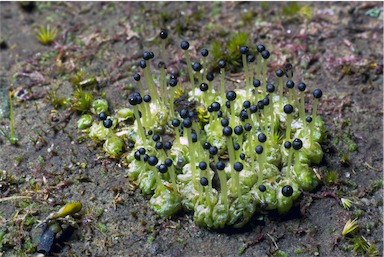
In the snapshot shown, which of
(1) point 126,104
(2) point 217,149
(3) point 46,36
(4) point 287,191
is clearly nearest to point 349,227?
(4) point 287,191

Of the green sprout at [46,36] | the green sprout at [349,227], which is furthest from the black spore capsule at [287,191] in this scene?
the green sprout at [46,36]

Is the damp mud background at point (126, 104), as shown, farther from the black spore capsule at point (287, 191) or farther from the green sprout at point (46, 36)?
the black spore capsule at point (287, 191)

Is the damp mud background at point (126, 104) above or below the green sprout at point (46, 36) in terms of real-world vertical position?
below

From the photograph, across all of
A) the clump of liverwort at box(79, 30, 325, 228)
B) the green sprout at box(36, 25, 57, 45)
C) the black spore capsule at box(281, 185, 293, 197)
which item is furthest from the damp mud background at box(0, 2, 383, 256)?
the black spore capsule at box(281, 185, 293, 197)

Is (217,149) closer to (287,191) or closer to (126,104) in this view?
(287,191)

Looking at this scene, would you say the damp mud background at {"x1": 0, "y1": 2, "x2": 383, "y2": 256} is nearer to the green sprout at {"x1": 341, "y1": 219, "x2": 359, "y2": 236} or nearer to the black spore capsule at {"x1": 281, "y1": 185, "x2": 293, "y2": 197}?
the green sprout at {"x1": 341, "y1": 219, "x2": 359, "y2": 236}

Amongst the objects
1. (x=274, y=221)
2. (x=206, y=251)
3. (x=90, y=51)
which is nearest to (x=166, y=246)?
(x=206, y=251)
